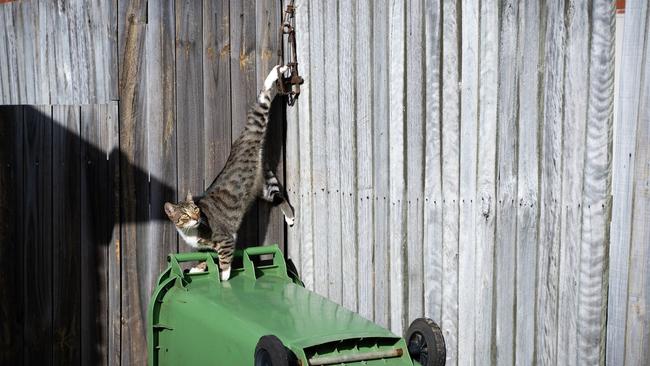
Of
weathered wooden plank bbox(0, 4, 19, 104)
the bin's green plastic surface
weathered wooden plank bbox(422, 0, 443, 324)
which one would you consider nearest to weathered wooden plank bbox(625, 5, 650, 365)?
the bin's green plastic surface

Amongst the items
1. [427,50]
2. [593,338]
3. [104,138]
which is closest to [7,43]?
[104,138]

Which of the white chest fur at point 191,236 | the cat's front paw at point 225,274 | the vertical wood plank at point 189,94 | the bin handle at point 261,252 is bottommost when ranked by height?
the cat's front paw at point 225,274

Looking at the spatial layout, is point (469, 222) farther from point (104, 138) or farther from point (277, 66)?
point (104, 138)

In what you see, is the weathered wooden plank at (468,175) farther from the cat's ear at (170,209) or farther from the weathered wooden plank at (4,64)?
the weathered wooden plank at (4,64)

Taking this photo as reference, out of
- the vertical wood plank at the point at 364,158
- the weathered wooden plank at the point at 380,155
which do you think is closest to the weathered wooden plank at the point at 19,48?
the vertical wood plank at the point at 364,158

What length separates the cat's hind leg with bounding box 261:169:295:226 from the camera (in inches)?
222

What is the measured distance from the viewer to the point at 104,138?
5074mm

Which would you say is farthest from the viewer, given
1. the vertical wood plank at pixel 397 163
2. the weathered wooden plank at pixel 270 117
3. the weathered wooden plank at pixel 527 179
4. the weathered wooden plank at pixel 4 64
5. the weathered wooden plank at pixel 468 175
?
the weathered wooden plank at pixel 4 64

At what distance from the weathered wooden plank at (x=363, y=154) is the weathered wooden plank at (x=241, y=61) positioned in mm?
915

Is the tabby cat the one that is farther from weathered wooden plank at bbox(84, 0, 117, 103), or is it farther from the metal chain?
weathered wooden plank at bbox(84, 0, 117, 103)

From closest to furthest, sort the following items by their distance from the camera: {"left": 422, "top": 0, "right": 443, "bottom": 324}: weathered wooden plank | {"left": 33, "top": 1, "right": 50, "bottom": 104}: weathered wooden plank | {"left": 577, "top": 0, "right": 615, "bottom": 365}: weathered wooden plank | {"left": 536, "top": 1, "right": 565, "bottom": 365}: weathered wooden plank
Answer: {"left": 577, "top": 0, "right": 615, "bottom": 365}: weathered wooden plank → {"left": 536, "top": 1, "right": 565, "bottom": 365}: weathered wooden plank → {"left": 422, "top": 0, "right": 443, "bottom": 324}: weathered wooden plank → {"left": 33, "top": 1, "right": 50, "bottom": 104}: weathered wooden plank

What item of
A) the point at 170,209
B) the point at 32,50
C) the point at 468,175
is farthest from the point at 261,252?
the point at 32,50

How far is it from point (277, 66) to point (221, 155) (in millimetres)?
728

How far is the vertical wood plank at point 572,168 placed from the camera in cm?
353
